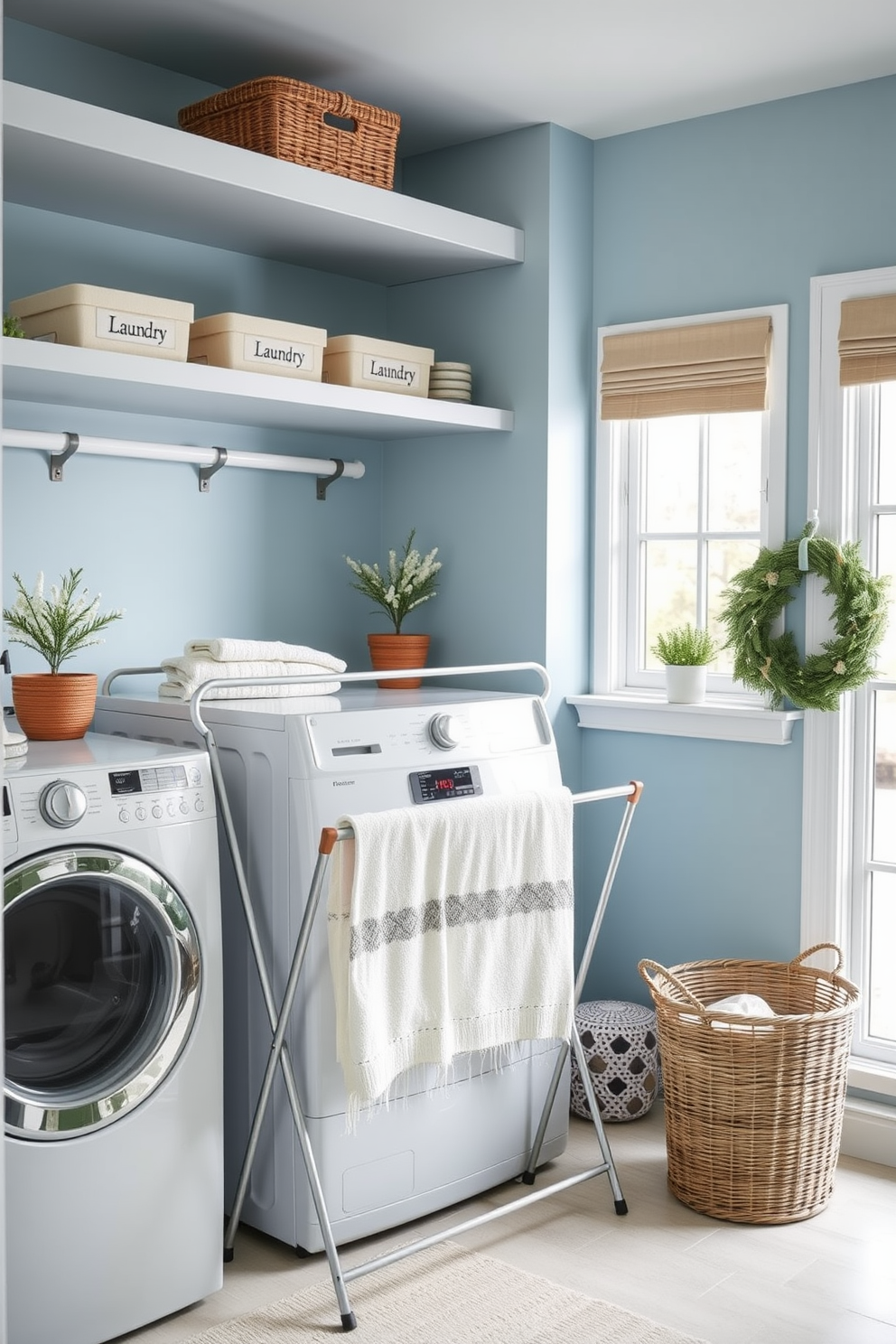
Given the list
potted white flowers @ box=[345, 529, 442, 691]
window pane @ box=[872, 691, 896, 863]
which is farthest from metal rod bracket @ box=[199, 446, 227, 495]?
window pane @ box=[872, 691, 896, 863]

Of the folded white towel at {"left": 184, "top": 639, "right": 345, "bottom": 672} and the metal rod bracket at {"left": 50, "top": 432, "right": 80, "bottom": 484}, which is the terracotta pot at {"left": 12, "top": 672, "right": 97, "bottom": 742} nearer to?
the folded white towel at {"left": 184, "top": 639, "right": 345, "bottom": 672}

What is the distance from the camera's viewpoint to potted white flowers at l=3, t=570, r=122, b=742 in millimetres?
2480

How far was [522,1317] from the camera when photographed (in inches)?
90.4

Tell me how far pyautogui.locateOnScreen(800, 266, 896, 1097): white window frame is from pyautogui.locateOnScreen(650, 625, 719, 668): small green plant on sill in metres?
0.26

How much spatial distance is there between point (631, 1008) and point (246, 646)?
4.43 ft

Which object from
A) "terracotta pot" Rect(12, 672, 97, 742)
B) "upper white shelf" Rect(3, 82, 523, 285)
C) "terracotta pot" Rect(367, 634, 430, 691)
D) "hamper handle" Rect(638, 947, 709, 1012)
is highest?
"upper white shelf" Rect(3, 82, 523, 285)

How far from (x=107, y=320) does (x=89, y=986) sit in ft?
4.03

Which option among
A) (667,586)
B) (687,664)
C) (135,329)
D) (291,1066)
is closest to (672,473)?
(667,586)

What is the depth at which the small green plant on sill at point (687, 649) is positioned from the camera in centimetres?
320

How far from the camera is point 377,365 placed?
3047mm

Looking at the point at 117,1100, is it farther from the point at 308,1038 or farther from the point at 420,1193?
the point at 420,1193

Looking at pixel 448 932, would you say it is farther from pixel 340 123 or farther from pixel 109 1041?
pixel 340 123

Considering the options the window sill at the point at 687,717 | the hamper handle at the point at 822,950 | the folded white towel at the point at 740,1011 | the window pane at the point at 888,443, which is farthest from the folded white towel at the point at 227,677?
the window pane at the point at 888,443

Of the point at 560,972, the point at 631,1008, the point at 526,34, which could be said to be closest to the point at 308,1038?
the point at 560,972
